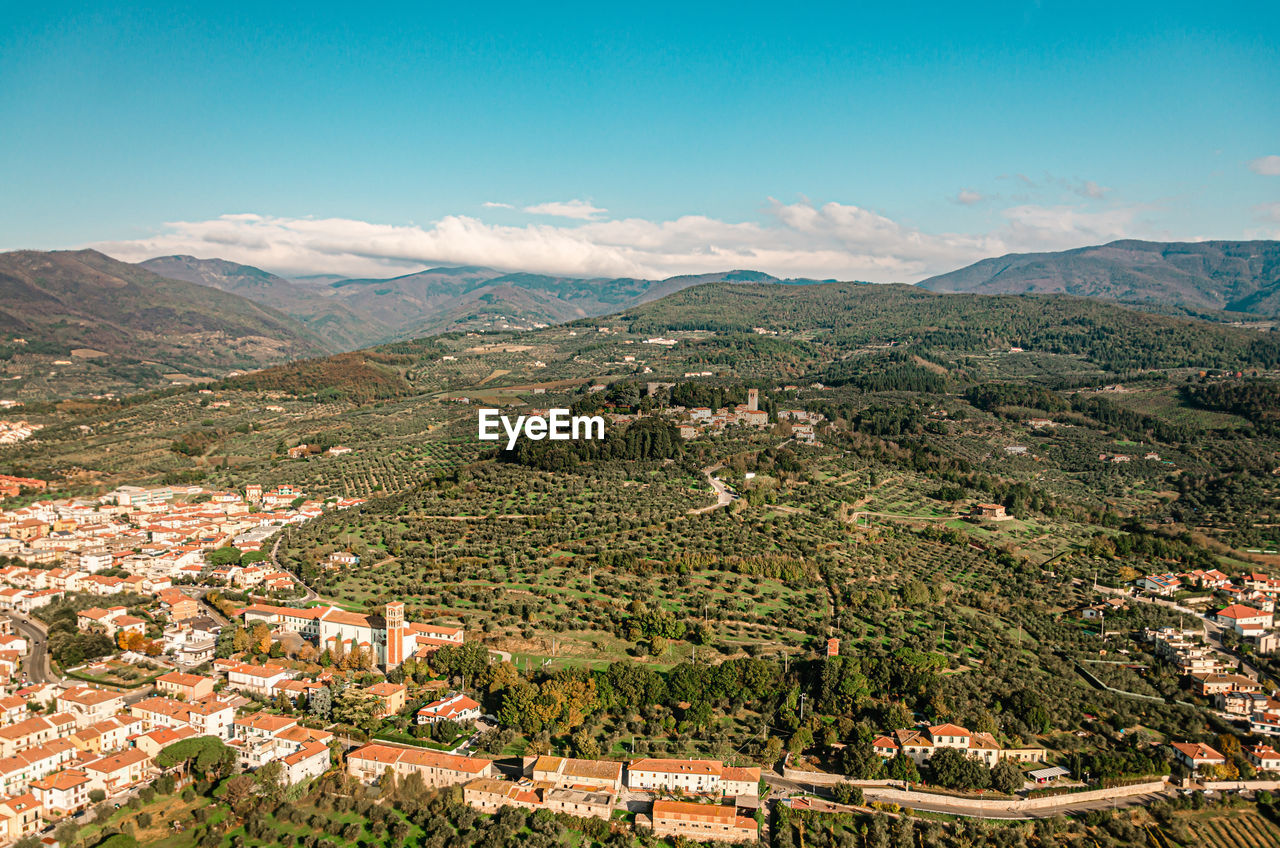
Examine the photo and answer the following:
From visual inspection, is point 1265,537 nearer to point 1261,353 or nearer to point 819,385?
point 819,385

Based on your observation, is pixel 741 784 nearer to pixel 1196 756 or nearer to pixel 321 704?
pixel 321 704

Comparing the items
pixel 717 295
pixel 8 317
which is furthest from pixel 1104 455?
pixel 8 317

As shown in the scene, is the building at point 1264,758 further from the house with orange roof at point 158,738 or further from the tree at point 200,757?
the house with orange roof at point 158,738

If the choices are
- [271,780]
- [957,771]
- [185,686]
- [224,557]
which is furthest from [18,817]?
[957,771]

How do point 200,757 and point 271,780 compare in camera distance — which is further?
point 200,757

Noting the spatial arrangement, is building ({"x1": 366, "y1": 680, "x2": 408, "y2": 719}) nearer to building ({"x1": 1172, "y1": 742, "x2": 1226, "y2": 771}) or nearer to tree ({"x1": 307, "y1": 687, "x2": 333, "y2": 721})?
tree ({"x1": 307, "y1": 687, "x2": 333, "y2": 721})

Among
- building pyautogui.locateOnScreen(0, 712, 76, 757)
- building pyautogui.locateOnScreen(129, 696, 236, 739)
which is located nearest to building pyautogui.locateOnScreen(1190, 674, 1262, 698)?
building pyautogui.locateOnScreen(129, 696, 236, 739)

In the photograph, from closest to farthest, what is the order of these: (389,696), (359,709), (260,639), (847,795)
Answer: (847,795), (359,709), (389,696), (260,639)
